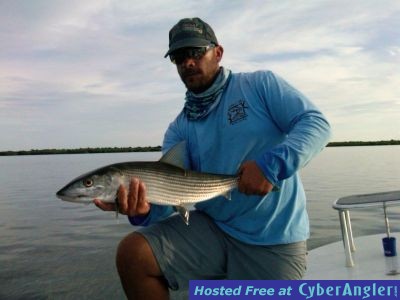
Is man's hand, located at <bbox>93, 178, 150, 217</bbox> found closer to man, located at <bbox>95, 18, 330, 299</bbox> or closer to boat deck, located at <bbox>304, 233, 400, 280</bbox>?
man, located at <bbox>95, 18, 330, 299</bbox>

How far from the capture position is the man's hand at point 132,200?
3881 mm

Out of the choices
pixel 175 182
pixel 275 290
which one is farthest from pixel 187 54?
pixel 275 290

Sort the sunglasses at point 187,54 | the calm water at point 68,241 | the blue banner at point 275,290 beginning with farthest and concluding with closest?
1. the calm water at point 68,241
2. the sunglasses at point 187,54
3. the blue banner at point 275,290

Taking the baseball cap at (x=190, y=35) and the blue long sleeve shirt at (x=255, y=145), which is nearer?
the blue long sleeve shirt at (x=255, y=145)

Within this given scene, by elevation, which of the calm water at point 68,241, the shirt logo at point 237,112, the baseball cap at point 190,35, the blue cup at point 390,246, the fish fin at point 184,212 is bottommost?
the calm water at point 68,241

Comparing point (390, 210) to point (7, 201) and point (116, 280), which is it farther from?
point (7, 201)

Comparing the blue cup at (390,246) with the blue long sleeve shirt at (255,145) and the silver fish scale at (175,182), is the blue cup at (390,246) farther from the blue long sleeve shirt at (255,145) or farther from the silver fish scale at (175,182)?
the silver fish scale at (175,182)

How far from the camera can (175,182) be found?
4.06 metres

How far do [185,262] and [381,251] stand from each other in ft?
11.1

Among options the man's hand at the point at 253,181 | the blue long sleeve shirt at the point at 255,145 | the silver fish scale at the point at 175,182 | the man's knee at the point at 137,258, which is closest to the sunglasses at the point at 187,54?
the blue long sleeve shirt at the point at 255,145

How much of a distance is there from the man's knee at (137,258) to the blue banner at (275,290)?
0.42 metres

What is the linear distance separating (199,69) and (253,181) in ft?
4.56

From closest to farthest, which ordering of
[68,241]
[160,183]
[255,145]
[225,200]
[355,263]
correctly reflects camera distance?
[160,183] < [255,145] < [225,200] < [355,263] < [68,241]

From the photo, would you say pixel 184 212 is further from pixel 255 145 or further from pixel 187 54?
pixel 187 54
